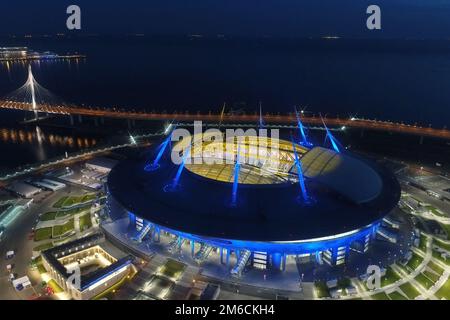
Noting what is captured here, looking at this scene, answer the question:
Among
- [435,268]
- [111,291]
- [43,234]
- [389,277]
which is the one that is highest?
[43,234]

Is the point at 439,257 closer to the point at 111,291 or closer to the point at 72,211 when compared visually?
the point at 111,291

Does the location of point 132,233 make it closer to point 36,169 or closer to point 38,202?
point 38,202

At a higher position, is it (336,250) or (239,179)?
(239,179)

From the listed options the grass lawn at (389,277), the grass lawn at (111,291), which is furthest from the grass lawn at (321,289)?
the grass lawn at (111,291)

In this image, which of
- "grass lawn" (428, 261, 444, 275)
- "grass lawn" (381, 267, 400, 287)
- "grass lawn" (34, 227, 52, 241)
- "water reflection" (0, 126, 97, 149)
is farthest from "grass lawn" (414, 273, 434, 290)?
"water reflection" (0, 126, 97, 149)

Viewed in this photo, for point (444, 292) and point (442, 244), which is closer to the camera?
point (444, 292)

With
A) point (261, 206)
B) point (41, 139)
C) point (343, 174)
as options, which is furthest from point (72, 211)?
point (41, 139)
